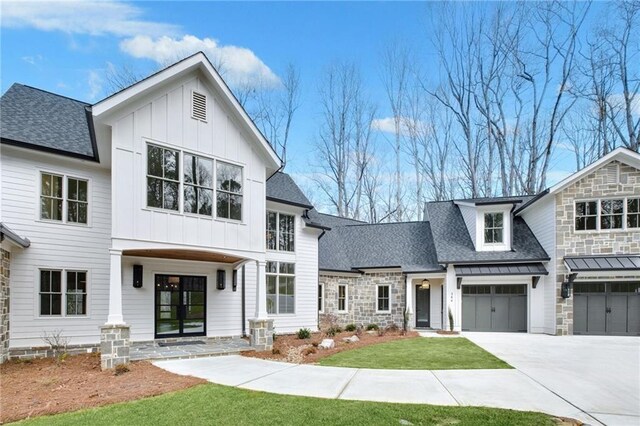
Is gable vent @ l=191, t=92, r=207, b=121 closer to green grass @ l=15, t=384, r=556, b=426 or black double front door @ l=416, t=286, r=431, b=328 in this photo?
green grass @ l=15, t=384, r=556, b=426

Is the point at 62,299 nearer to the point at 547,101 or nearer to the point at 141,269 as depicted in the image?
the point at 141,269

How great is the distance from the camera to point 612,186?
1655 cm

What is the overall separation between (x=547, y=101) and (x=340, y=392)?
95.5 feet

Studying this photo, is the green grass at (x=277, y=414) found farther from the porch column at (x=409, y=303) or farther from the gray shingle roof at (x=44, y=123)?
the porch column at (x=409, y=303)

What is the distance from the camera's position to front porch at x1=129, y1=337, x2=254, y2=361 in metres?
10.5

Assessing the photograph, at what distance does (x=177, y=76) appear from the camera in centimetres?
1118

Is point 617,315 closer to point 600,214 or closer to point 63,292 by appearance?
point 600,214

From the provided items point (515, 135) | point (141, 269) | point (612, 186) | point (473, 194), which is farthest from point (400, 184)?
point (141, 269)

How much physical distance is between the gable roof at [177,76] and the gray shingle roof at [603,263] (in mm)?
12460

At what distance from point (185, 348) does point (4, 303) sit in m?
4.54

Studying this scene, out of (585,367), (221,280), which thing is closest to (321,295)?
(221,280)

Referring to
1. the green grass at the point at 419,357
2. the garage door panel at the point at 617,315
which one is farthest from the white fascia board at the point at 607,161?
the green grass at the point at 419,357

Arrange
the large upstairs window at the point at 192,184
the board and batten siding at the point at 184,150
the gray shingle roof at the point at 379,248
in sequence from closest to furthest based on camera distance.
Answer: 1. the board and batten siding at the point at 184,150
2. the large upstairs window at the point at 192,184
3. the gray shingle roof at the point at 379,248

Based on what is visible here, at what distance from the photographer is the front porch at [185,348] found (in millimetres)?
10469
